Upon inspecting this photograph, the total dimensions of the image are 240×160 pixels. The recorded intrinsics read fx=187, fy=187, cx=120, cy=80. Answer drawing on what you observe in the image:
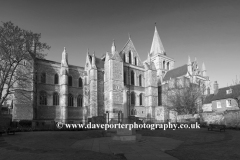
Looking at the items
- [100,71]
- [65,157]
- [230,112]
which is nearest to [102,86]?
[100,71]

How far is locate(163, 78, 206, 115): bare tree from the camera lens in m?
39.9

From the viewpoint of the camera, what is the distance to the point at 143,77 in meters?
46.2

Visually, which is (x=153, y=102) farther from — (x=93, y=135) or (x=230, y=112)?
(x=93, y=135)

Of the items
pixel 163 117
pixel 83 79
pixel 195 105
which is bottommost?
pixel 163 117

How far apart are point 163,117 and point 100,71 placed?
17287 mm

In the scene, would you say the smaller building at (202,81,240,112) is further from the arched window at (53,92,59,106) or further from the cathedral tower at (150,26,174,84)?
the arched window at (53,92,59,106)

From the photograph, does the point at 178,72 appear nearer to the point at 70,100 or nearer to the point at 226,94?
the point at 226,94

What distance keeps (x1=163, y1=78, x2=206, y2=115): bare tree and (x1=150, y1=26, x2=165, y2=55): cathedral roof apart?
23.4 meters

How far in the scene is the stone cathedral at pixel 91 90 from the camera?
35875 millimetres

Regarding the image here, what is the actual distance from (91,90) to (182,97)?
64.6 ft

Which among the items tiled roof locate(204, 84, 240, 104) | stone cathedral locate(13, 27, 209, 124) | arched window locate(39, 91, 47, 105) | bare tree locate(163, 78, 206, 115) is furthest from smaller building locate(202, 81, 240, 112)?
arched window locate(39, 91, 47, 105)

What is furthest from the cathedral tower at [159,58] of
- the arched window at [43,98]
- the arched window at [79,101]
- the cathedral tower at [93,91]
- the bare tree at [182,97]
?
the arched window at [43,98]

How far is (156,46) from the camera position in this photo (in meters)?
68.6

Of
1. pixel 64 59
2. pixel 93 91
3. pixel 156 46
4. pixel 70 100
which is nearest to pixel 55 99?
pixel 70 100
